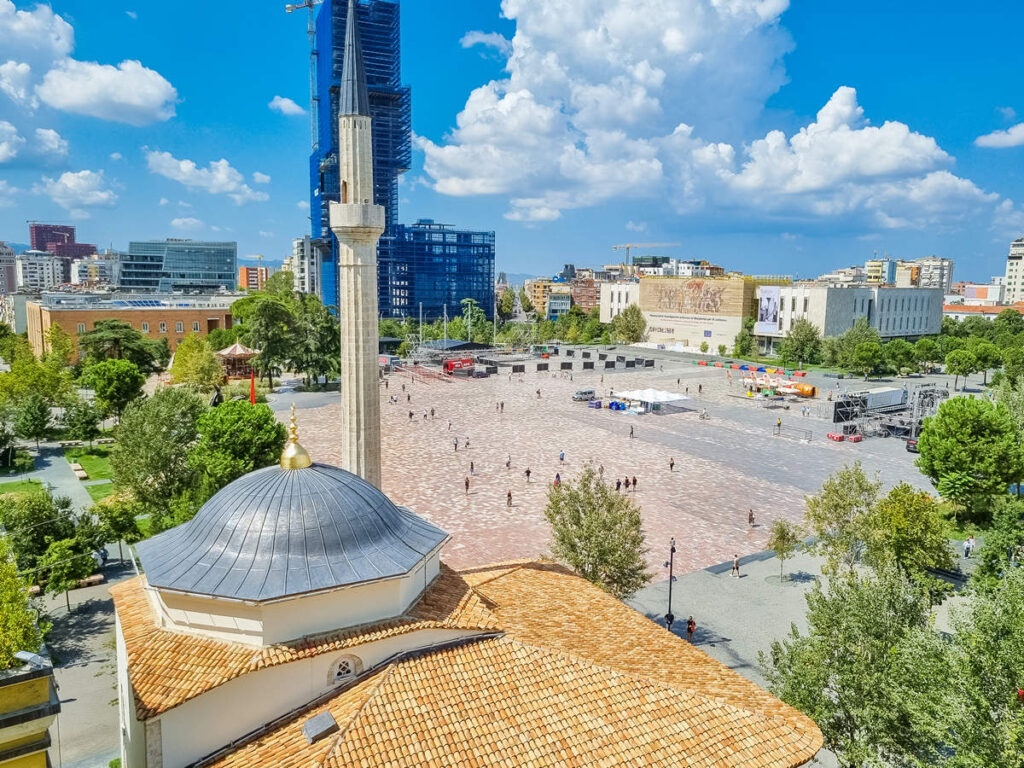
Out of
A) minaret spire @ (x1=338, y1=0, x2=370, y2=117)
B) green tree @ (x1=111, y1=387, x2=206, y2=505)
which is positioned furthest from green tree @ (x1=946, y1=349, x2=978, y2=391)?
green tree @ (x1=111, y1=387, x2=206, y2=505)

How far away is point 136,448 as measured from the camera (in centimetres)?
2573

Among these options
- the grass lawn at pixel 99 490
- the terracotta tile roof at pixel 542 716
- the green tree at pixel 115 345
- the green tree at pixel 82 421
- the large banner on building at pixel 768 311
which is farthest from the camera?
the large banner on building at pixel 768 311

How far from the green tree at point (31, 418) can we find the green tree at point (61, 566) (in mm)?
23178

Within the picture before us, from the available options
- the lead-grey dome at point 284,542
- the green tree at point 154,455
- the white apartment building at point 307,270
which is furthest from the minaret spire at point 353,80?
the white apartment building at point 307,270

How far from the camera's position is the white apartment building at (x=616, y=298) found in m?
119

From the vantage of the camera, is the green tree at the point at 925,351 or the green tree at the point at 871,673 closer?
the green tree at the point at 871,673

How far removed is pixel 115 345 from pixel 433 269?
92.8m

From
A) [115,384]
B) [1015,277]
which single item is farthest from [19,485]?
[1015,277]

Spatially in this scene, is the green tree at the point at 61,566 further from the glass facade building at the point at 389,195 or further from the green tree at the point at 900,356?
the glass facade building at the point at 389,195

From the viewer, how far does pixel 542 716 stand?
981cm

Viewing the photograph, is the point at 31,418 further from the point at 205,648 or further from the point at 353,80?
the point at 205,648

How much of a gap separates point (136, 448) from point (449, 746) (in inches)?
840

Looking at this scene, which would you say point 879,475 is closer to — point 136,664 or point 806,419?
point 806,419

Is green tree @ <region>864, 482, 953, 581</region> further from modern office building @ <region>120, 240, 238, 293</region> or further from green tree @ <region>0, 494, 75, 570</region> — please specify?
modern office building @ <region>120, 240, 238, 293</region>
